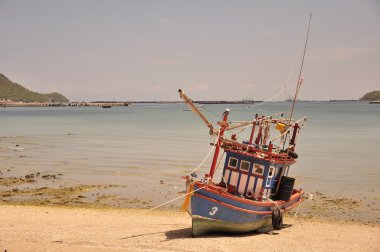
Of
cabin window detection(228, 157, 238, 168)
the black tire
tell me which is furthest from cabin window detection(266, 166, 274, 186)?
cabin window detection(228, 157, 238, 168)

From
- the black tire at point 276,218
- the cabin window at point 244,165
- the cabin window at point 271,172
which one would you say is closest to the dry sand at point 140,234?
the black tire at point 276,218

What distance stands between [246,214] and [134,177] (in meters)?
14.1

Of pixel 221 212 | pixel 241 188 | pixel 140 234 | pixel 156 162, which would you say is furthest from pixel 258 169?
pixel 156 162

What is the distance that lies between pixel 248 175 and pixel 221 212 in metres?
2.25

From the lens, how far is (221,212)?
50.8 feet

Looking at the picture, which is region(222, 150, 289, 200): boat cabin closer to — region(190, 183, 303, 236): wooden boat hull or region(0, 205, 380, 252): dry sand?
region(190, 183, 303, 236): wooden boat hull

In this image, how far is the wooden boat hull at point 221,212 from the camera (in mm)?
15258

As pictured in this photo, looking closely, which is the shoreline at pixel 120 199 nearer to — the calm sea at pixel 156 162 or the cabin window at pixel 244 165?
the calm sea at pixel 156 162

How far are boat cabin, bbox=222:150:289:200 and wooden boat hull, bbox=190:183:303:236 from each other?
0.70 meters

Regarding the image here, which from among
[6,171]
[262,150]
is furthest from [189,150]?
[262,150]

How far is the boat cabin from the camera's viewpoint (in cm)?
1673

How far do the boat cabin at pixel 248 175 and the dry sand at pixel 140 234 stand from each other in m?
1.83

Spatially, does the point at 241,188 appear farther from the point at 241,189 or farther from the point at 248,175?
the point at 248,175

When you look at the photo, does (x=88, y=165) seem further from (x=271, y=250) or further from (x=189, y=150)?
(x=271, y=250)
